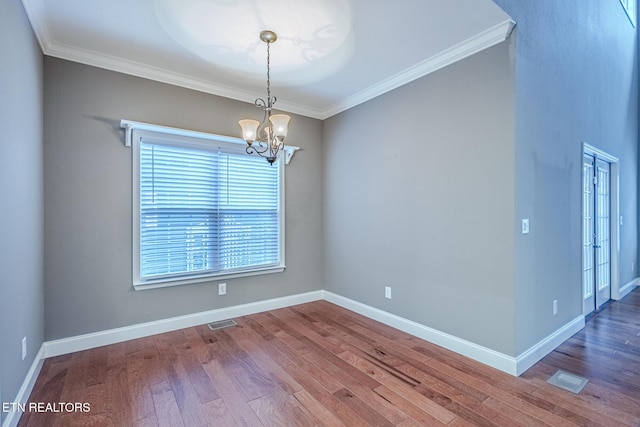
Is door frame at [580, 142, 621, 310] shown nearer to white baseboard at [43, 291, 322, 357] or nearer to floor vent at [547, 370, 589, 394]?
floor vent at [547, 370, 589, 394]

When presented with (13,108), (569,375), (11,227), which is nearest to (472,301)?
(569,375)

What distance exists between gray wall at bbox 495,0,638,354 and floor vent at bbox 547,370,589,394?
0.27 metres

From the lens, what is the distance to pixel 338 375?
95.0 inches

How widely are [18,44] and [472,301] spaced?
387 centimetres

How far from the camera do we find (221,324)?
3.48 meters

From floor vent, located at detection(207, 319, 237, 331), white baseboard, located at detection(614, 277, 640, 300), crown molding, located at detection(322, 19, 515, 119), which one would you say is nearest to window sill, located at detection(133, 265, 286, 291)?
floor vent, located at detection(207, 319, 237, 331)

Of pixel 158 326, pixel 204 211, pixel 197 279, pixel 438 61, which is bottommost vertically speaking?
pixel 158 326

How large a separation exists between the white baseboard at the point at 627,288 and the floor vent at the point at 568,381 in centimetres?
304

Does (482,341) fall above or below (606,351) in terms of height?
above

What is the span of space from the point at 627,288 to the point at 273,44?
20.4ft

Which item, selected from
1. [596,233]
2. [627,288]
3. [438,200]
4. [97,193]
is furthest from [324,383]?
[627,288]

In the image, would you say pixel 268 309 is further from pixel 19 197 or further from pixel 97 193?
pixel 19 197

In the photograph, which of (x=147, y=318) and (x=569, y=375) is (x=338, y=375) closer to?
(x=569, y=375)

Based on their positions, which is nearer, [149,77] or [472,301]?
[472,301]
